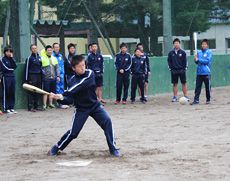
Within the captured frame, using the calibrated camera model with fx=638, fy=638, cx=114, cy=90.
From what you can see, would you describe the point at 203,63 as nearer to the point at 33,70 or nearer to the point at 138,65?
the point at 138,65

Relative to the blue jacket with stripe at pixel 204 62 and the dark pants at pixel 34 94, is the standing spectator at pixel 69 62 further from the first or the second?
the blue jacket with stripe at pixel 204 62

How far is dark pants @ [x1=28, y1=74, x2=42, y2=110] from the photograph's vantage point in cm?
1862

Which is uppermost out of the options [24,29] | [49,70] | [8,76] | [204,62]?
[24,29]

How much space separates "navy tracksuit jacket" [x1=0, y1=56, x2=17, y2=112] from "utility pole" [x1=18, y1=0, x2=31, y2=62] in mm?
2408

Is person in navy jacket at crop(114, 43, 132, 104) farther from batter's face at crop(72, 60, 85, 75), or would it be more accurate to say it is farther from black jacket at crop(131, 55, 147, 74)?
batter's face at crop(72, 60, 85, 75)

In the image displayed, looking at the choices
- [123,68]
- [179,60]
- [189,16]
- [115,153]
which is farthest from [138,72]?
[189,16]

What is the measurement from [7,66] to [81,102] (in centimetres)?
803

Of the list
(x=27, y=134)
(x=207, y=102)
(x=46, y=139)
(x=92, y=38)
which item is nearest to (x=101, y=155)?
(x=46, y=139)

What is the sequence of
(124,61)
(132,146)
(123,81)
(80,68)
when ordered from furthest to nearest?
1. (123,81)
2. (124,61)
3. (132,146)
4. (80,68)

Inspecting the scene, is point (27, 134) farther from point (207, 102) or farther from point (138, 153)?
point (207, 102)

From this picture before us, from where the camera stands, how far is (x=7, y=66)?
1808 cm

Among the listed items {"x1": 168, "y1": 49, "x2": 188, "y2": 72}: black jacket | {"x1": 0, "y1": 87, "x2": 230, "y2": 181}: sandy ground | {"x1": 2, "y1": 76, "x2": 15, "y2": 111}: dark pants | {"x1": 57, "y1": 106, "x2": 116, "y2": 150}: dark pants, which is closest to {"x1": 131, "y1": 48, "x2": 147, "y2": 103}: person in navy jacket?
{"x1": 168, "y1": 49, "x2": 188, "y2": 72}: black jacket

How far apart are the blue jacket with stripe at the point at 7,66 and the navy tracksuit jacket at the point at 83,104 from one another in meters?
7.90

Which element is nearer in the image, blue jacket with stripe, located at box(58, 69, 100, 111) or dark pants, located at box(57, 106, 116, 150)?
blue jacket with stripe, located at box(58, 69, 100, 111)
